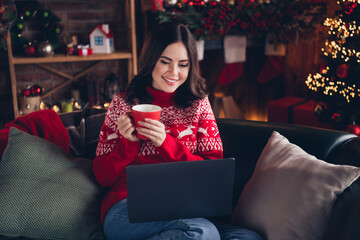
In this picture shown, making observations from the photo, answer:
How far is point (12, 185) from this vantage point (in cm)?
146

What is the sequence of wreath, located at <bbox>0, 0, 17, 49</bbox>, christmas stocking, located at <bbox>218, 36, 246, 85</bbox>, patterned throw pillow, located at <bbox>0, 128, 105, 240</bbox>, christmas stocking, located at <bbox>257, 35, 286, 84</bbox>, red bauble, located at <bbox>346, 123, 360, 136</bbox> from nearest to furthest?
1. patterned throw pillow, located at <bbox>0, 128, 105, 240</bbox>
2. wreath, located at <bbox>0, 0, 17, 49</bbox>
3. red bauble, located at <bbox>346, 123, 360, 136</bbox>
4. christmas stocking, located at <bbox>218, 36, 246, 85</bbox>
5. christmas stocking, located at <bbox>257, 35, 286, 84</bbox>

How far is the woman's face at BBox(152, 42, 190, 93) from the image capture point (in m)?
1.58

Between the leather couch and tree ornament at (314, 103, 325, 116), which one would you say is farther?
tree ornament at (314, 103, 325, 116)

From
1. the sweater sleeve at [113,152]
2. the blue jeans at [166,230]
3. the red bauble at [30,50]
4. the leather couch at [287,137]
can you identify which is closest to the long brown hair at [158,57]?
the sweater sleeve at [113,152]

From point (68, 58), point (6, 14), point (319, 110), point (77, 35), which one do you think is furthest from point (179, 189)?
point (77, 35)

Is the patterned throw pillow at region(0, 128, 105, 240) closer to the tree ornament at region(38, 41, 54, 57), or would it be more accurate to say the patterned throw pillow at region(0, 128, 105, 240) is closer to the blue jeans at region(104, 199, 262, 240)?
the blue jeans at region(104, 199, 262, 240)

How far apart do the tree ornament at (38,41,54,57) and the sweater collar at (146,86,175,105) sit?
5.28 ft

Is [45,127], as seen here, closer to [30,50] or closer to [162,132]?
[162,132]

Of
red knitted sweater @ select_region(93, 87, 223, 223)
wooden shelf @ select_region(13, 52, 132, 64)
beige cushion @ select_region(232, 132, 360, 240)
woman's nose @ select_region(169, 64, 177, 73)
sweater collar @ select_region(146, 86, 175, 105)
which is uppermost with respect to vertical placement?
wooden shelf @ select_region(13, 52, 132, 64)

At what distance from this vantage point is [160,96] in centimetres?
167

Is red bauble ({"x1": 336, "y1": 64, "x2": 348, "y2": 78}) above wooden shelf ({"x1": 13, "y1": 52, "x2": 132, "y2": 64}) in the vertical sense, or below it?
below

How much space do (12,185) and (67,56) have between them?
1.80m

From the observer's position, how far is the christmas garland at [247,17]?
324 centimetres

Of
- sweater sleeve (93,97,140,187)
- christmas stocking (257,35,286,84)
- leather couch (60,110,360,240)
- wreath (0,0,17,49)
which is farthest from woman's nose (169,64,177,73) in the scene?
christmas stocking (257,35,286,84)
